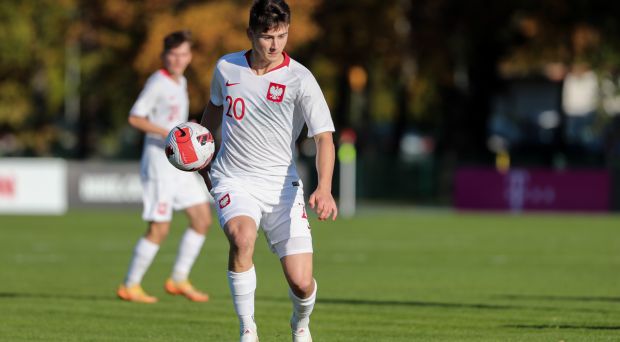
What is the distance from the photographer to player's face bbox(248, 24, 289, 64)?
28.3 ft

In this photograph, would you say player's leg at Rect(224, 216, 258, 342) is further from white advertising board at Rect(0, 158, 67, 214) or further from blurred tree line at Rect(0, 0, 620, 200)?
blurred tree line at Rect(0, 0, 620, 200)

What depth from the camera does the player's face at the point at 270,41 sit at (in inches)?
340

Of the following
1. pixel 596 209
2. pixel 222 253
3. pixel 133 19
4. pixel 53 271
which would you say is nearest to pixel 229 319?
pixel 53 271

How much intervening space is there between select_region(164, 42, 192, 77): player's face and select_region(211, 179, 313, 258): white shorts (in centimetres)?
444

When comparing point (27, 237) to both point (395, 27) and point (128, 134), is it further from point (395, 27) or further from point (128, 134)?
point (128, 134)

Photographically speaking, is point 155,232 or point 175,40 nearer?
point 175,40

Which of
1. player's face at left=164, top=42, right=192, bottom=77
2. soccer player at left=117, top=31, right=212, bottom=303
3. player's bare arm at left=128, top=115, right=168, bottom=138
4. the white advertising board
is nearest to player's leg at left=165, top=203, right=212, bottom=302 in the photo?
soccer player at left=117, top=31, right=212, bottom=303

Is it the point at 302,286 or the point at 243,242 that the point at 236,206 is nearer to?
the point at 243,242

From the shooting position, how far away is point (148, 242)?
43.8ft

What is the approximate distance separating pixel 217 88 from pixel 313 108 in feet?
2.38

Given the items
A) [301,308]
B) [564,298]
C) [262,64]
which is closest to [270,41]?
[262,64]

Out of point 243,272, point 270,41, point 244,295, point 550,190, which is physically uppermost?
point 270,41

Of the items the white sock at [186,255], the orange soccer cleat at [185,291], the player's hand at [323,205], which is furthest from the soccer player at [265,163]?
the white sock at [186,255]

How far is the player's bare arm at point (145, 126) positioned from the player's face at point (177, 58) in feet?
1.88
